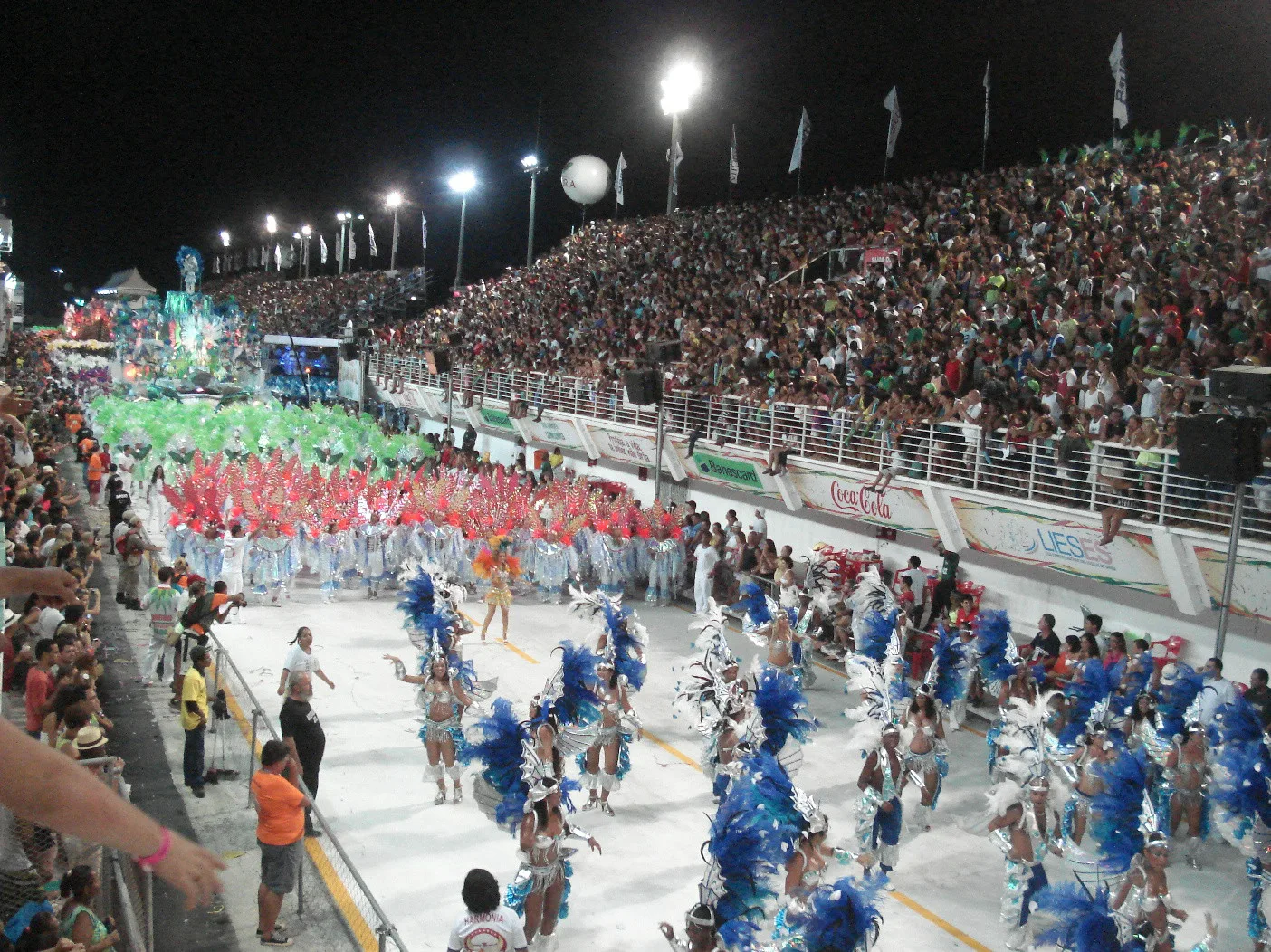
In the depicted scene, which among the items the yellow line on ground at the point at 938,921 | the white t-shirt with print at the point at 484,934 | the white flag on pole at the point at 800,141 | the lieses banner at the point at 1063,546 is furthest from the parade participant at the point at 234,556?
the white flag on pole at the point at 800,141

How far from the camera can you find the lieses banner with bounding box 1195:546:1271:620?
37.2ft

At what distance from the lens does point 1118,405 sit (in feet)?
43.9

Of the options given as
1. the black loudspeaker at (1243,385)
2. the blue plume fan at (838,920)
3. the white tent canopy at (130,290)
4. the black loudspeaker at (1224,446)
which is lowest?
the blue plume fan at (838,920)

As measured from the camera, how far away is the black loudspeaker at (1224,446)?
33.8 ft

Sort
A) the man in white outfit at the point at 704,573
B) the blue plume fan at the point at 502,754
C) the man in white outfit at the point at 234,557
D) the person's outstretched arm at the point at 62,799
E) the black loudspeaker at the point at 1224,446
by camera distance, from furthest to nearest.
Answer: the man in white outfit at the point at 704,573 → the man in white outfit at the point at 234,557 → the black loudspeaker at the point at 1224,446 → the blue plume fan at the point at 502,754 → the person's outstretched arm at the point at 62,799

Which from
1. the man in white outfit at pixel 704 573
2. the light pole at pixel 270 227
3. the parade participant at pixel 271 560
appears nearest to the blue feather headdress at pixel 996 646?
the man in white outfit at pixel 704 573

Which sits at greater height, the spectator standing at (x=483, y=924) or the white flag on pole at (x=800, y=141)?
the white flag on pole at (x=800, y=141)

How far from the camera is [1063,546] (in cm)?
1372

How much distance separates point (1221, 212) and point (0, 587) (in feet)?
55.2

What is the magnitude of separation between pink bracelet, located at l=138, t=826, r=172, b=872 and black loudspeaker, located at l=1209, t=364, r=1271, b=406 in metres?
10.7

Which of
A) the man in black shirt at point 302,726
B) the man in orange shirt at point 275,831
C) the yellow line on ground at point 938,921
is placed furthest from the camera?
the man in black shirt at point 302,726

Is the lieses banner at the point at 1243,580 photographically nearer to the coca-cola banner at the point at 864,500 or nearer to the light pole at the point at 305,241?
the coca-cola banner at the point at 864,500

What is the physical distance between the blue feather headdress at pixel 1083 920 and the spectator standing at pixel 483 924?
3248mm

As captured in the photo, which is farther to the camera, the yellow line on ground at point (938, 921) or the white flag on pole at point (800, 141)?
the white flag on pole at point (800, 141)
